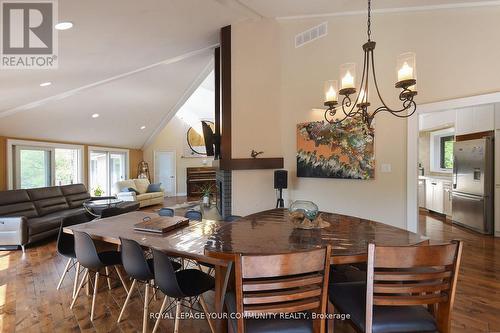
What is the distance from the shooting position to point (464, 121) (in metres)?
5.31

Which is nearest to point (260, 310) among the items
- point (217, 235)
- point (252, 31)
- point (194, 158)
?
point (217, 235)

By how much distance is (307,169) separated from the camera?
430 cm

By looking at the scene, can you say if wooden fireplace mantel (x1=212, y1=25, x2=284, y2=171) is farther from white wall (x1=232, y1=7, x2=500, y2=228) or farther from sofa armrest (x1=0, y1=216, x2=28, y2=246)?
sofa armrest (x1=0, y1=216, x2=28, y2=246)

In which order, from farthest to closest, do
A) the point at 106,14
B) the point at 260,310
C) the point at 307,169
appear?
1. the point at 307,169
2. the point at 106,14
3. the point at 260,310

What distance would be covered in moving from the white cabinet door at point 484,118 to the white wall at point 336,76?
1916 mm

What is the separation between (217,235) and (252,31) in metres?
3.61

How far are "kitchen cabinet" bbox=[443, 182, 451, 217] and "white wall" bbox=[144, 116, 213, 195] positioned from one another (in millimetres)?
8113

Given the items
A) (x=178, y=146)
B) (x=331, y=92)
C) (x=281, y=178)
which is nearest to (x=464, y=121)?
(x=281, y=178)

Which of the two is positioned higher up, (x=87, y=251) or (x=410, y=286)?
(x=410, y=286)

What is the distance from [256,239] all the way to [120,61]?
3917mm

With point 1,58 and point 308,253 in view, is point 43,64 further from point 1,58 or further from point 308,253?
point 308,253

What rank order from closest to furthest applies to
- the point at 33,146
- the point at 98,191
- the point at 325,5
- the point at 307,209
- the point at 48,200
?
1. the point at 307,209
2. the point at 325,5
3. the point at 48,200
4. the point at 33,146
5. the point at 98,191

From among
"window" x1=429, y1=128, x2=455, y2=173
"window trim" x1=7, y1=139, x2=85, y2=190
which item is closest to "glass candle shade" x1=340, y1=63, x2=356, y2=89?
"window" x1=429, y1=128, x2=455, y2=173

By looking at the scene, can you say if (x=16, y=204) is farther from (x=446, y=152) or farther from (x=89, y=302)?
(x=446, y=152)
